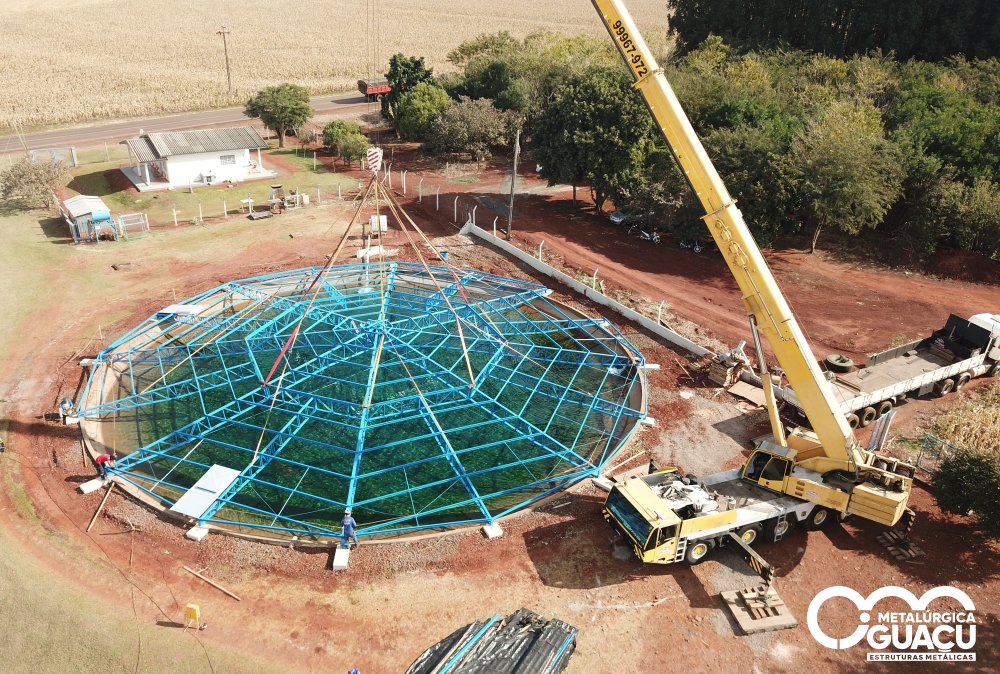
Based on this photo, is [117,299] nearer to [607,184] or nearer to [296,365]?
[296,365]

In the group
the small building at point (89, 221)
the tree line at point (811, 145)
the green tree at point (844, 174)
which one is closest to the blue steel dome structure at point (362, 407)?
the small building at point (89, 221)

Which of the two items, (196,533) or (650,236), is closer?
(196,533)

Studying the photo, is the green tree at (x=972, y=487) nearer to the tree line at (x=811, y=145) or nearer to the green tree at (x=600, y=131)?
the tree line at (x=811, y=145)

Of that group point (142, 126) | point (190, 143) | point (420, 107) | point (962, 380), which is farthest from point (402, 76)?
point (962, 380)

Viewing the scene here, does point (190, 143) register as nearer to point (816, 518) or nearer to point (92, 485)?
point (92, 485)

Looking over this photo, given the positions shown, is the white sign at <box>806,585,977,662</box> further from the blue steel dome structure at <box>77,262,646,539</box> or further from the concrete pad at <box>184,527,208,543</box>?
the concrete pad at <box>184,527,208,543</box>

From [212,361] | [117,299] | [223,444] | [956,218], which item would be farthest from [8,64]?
[956,218]
